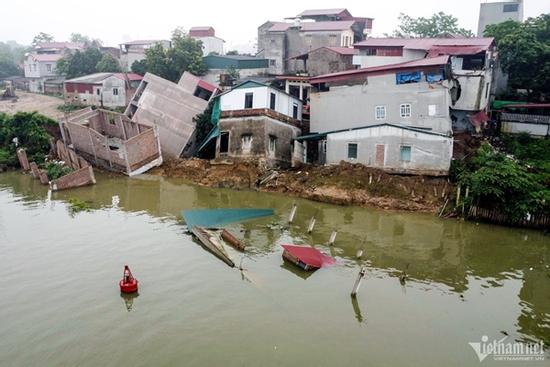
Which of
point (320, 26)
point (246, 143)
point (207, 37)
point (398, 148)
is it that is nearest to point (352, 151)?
point (398, 148)

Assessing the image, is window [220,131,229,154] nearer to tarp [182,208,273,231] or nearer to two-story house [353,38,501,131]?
tarp [182,208,273,231]

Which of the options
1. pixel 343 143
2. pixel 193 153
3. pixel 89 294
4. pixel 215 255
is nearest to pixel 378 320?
pixel 215 255

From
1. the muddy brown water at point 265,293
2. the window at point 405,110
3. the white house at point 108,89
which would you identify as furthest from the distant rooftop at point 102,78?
the window at point 405,110

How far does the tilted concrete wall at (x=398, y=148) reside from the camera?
86.8 feet

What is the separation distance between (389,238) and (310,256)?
5.21 meters

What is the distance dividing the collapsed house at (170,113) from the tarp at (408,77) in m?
14.8

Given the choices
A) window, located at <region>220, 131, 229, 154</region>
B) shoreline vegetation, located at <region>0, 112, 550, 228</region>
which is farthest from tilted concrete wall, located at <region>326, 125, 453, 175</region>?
window, located at <region>220, 131, 229, 154</region>

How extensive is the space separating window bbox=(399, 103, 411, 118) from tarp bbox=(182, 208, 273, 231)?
11.9 meters

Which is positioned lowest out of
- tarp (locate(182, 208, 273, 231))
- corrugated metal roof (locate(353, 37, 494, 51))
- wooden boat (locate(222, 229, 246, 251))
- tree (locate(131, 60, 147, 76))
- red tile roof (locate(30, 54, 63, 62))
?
wooden boat (locate(222, 229, 246, 251))

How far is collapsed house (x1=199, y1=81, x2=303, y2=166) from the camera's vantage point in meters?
31.4

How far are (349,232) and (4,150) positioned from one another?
1153 inches

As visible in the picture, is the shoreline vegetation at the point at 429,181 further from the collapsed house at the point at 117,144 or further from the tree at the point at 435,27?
the tree at the point at 435,27

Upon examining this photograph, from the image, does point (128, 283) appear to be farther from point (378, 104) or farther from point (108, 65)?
point (108, 65)

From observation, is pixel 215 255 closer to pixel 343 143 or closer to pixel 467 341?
pixel 467 341
